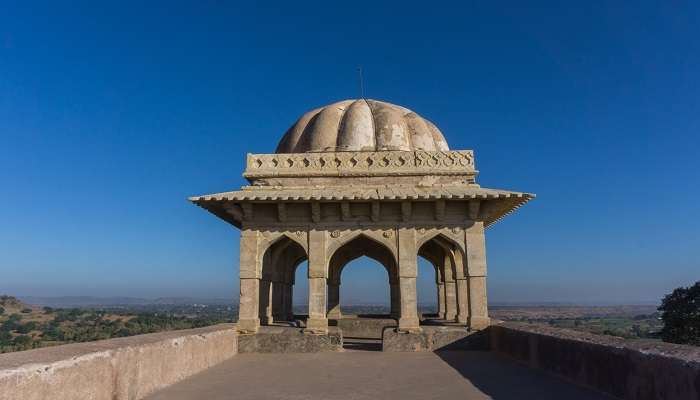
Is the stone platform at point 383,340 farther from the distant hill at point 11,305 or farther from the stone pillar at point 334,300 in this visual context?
the distant hill at point 11,305

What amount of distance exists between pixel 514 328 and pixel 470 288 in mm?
2434

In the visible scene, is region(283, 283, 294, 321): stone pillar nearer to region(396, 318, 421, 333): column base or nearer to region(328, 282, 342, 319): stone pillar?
region(328, 282, 342, 319): stone pillar

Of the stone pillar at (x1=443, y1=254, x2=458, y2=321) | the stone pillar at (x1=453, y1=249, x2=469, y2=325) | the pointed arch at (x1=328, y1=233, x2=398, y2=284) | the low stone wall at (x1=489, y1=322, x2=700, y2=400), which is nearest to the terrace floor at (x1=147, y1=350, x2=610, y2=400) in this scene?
the low stone wall at (x1=489, y1=322, x2=700, y2=400)

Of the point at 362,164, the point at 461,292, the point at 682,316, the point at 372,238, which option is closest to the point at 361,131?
the point at 362,164

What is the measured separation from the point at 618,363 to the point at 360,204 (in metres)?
7.64

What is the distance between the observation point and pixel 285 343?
1129cm

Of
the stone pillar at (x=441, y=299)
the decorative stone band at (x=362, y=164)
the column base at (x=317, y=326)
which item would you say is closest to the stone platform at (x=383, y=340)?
the column base at (x=317, y=326)

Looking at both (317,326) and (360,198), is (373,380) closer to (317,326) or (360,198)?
(317,326)

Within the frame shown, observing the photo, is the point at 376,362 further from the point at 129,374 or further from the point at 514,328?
the point at 129,374

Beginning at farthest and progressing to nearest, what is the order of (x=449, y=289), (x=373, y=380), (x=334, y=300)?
(x=334, y=300), (x=449, y=289), (x=373, y=380)

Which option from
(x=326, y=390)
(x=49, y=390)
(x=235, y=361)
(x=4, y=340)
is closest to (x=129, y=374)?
(x=49, y=390)

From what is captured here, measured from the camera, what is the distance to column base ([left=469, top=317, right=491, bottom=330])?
11.7 metres

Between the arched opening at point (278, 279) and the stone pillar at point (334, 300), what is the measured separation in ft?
5.02

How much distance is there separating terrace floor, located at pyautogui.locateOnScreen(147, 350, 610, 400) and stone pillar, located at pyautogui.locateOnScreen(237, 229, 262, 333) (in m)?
1.58
